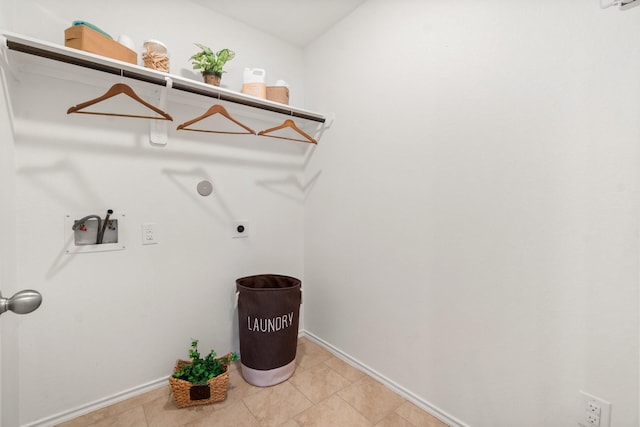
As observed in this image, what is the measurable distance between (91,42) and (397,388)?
2.33m

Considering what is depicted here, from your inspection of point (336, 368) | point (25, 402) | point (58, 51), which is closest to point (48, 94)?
point (58, 51)

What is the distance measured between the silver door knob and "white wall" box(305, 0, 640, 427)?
4.92 feet

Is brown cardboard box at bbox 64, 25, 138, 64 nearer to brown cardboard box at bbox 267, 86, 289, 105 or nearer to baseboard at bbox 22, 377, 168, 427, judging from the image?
brown cardboard box at bbox 267, 86, 289, 105

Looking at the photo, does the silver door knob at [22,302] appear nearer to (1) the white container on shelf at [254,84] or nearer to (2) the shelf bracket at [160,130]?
(2) the shelf bracket at [160,130]

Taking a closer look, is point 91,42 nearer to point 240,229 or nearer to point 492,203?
point 240,229

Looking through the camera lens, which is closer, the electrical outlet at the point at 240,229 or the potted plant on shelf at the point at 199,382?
the potted plant on shelf at the point at 199,382

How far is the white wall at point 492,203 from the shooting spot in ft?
3.23

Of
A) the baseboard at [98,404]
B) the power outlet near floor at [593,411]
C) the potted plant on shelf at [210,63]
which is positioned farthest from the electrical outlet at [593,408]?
the potted plant on shelf at [210,63]

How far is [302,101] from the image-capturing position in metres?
2.38

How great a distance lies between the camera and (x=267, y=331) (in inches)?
65.8

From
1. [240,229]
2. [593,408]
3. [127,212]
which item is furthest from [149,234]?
[593,408]

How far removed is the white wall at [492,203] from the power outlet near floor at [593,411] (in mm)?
21

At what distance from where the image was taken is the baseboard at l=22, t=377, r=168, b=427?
1.40 m

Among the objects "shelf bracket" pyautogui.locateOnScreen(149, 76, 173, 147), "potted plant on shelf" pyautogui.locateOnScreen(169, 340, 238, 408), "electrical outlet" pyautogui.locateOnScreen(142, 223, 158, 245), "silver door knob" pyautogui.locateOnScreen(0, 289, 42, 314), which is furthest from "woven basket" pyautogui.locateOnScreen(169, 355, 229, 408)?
"shelf bracket" pyautogui.locateOnScreen(149, 76, 173, 147)
